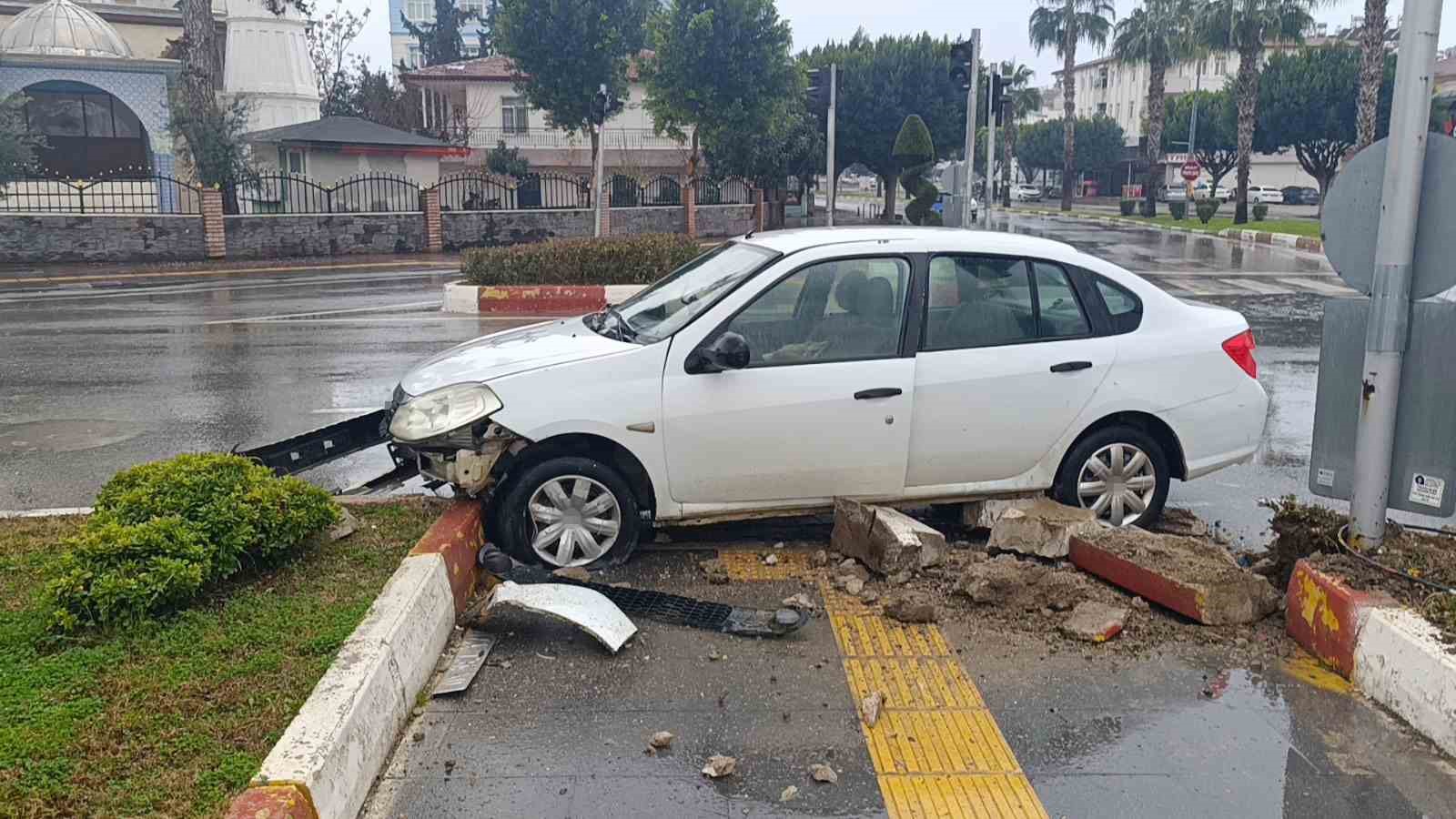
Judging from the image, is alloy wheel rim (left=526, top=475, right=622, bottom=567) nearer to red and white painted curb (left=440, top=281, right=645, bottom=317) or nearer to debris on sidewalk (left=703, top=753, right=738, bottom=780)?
debris on sidewalk (left=703, top=753, right=738, bottom=780)

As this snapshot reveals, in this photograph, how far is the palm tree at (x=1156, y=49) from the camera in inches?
2234

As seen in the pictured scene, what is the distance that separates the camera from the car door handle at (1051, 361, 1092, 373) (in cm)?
615

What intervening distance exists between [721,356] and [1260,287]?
58.6 feet

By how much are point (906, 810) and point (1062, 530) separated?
2.50 metres

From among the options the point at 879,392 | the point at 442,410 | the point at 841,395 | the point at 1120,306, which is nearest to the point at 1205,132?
the point at 1120,306

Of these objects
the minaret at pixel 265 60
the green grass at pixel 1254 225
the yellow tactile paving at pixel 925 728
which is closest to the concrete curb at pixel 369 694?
the yellow tactile paving at pixel 925 728

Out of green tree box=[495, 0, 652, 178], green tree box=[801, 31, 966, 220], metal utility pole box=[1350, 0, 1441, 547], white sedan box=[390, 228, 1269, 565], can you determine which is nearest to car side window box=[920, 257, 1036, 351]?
white sedan box=[390, 228, 1269, 565]

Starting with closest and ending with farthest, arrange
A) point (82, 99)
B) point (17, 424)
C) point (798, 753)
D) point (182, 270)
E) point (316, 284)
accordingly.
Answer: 1. point (798, 753)
2. point (17, 424)
3. point (316, 284)
4. point (182, 270)
5. point (82, 99)

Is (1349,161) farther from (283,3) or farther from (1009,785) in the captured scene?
(283,3)

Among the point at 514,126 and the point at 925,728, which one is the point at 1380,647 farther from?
the point at 514,126

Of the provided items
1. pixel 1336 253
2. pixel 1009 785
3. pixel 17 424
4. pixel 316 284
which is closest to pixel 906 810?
pixel 1009 785

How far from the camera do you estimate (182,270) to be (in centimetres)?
2633

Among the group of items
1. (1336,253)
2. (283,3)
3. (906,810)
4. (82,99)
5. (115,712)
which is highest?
(283,3)

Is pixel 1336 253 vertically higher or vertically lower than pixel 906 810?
higher
